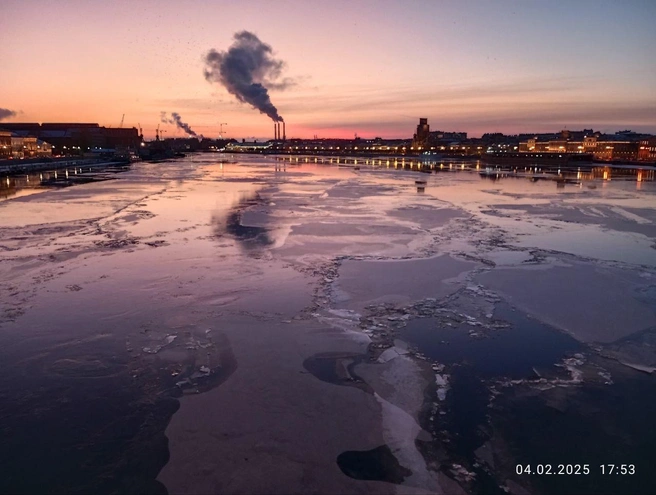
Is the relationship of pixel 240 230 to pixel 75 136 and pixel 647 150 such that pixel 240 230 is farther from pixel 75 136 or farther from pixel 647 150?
pixel 647 150

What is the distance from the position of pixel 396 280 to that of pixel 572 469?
Result: 495 cm

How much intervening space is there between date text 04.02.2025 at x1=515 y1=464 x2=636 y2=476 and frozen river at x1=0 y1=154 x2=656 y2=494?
0.14 feet

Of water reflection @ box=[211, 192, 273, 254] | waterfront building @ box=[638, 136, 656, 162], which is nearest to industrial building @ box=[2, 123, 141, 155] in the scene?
water reflection @ box=[211, 192, 273, 254]

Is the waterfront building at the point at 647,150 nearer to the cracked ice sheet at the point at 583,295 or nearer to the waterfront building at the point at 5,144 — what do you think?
the cracked ice sheet at the point at 583,295

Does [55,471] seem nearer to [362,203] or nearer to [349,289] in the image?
[349,289]

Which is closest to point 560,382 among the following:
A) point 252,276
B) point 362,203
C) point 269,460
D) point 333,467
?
point 333,467

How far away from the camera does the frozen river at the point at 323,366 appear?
361cm

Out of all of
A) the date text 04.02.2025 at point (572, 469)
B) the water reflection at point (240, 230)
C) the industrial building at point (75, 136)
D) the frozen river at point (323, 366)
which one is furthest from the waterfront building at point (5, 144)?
the date text 04.02.2025 at point (572, 469)

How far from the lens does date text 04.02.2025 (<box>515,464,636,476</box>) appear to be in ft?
11.9

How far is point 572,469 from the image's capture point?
12.0 feet

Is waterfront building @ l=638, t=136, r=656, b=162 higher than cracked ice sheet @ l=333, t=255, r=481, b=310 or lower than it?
higher

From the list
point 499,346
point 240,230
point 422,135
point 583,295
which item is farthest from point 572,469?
point 422,135

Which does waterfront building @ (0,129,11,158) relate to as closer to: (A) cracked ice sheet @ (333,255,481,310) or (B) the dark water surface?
(A) cracked ice sheet @ (333,255,481,310)

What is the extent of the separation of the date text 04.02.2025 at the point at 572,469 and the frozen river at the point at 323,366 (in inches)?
1.7
